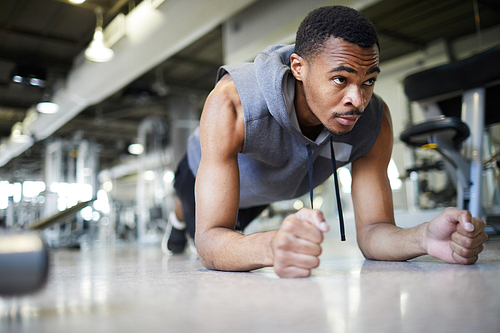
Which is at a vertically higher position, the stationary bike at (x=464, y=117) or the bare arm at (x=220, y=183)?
the stationary bike at (x=464, y=117)

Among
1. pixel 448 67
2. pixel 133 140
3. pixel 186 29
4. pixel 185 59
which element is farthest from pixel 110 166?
pixel 448 67

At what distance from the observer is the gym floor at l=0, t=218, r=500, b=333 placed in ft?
1.44

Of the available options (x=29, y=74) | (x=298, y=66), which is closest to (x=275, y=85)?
(x=298, y=66)

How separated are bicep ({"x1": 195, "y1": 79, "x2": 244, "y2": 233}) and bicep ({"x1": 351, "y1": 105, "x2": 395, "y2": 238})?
449 mm

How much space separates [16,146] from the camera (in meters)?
10.3

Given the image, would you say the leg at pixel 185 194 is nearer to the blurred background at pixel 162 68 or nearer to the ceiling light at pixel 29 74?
the blurred background at pixel 162 68

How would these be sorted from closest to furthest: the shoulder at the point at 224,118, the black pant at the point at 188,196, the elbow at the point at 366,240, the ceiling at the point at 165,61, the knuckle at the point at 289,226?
the knuckle at the point at 289,226 → the shoulder at the point at 224,118 → the elbow at the point at 366,240 → the black pant at the point at 188,196 → the ceiling at the point at 165,61

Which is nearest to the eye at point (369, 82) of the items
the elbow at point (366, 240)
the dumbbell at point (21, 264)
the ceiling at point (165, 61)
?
the elbow at point (366, 240)

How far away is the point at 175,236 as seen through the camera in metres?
2.16

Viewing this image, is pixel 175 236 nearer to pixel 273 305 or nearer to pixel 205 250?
pixel 205 250

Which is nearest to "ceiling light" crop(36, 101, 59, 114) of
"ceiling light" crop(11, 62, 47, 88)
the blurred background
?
the blurred background

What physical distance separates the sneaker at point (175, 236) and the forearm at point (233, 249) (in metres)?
1.14

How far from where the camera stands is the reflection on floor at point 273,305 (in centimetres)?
44

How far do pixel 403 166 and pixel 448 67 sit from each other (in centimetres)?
295
